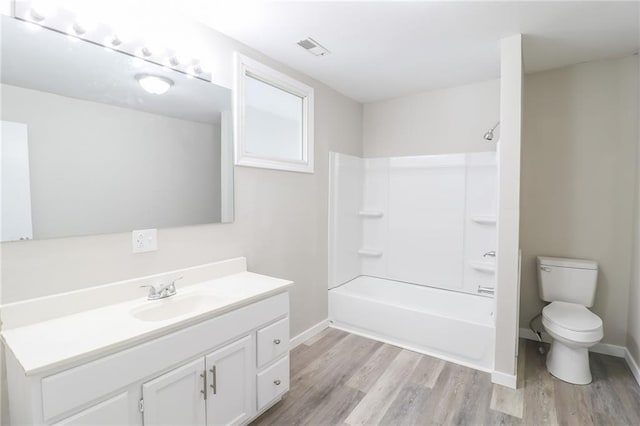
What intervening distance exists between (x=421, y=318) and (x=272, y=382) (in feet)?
4.73

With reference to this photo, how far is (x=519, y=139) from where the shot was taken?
7.04 ft

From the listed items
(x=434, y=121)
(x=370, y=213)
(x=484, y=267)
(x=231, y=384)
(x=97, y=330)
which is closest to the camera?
(x=97, y=330)

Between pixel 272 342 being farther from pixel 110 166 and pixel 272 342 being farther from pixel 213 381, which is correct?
pixel 110 166

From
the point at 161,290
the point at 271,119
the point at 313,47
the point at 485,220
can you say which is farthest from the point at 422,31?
the point at 161,290

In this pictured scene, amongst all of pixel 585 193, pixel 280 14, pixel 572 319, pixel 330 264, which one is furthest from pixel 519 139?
pixel 330 264

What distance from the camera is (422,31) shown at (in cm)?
212

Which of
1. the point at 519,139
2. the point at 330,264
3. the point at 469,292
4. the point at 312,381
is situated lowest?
the point at 312,381

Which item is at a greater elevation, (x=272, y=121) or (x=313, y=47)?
(x=313, y=47)

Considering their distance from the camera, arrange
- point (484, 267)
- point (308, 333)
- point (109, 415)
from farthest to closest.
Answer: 1. point (484, 267)
2. point (308, 333)
3. point (109, 415)

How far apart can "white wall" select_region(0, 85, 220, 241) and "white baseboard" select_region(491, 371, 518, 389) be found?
2332 millimetres

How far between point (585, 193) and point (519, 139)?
1171 millimetres

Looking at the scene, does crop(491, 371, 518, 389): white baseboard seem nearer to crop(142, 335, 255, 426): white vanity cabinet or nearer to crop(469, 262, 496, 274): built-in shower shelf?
crop(469, 262, 496, 274): built-in shower shelf

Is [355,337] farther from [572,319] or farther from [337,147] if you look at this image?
[337,147]

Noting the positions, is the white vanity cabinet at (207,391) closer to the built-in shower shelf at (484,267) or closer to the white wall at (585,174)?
the built-in shower shelf at (484,267)
